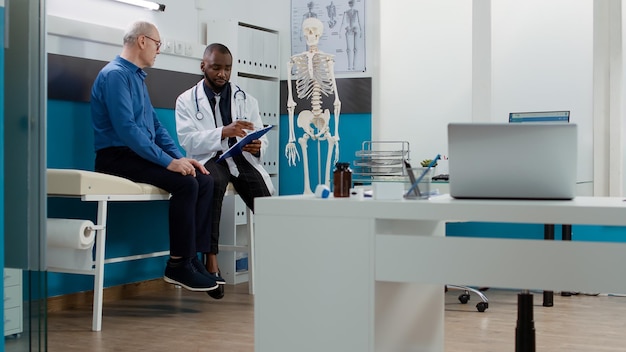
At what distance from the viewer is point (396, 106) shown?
209 inches

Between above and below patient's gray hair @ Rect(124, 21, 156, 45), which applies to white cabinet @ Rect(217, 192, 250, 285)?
below

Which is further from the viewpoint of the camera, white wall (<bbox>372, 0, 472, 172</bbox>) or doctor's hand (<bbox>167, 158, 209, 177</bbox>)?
white wall (<bbox>372, 0, 472, 172</bbox>)

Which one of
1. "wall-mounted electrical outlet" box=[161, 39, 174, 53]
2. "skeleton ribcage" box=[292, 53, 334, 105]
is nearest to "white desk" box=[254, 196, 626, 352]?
"skeleton ribcage" box=[292, 53, 334, 105]

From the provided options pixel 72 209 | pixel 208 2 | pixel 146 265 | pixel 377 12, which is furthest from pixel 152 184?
pixel 377 12

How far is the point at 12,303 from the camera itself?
2.62 metres

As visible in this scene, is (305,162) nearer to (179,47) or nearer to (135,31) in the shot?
(135,31)

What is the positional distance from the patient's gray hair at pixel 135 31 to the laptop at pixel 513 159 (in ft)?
8.18

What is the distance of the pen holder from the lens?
218 cm

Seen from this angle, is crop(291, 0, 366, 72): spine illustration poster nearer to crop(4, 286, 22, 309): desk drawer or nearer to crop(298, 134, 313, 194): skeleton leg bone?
crop(298, 134, 313, 194): skeleton leg bone

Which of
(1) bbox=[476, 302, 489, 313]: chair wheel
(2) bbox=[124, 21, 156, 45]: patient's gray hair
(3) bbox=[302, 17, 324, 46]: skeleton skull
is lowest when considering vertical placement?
(1) bbox=[476, 302, 489, 313]: chair wheel

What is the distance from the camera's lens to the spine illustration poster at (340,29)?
538cm

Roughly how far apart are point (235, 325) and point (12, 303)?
1367 mm

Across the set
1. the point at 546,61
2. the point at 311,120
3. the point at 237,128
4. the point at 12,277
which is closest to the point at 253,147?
the point at 237,128

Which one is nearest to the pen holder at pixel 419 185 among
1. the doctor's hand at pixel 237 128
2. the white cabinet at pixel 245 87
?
A: the doctor's hand at pixel 237 128
